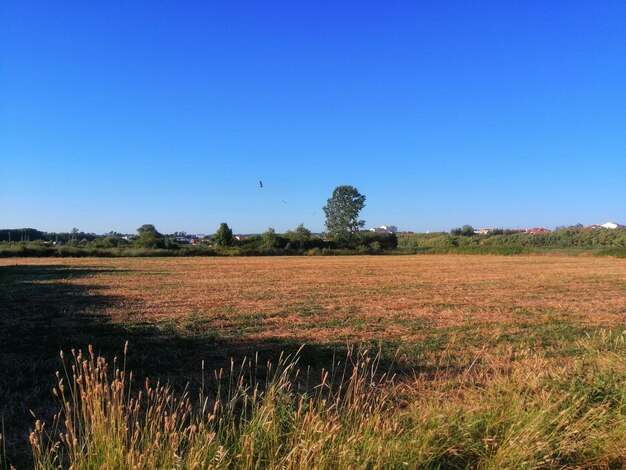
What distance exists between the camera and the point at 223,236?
67.8m

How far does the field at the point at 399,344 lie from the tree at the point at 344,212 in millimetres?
65911

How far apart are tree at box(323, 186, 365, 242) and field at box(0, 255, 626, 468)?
65.9 m

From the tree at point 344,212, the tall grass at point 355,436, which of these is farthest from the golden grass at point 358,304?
the tree at point 344,212

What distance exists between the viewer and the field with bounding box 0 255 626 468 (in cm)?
312

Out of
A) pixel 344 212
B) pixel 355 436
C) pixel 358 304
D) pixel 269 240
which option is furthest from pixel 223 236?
pixel 355 436

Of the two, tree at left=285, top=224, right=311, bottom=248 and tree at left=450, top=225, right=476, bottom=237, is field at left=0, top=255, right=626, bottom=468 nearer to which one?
tree at left=285, top=224, right=311, bottom=248

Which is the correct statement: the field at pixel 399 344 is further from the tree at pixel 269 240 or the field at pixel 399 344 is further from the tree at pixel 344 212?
the tree at pixel 344 212

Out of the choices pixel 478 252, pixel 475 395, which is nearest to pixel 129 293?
pixel 475 395

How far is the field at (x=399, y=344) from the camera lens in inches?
123

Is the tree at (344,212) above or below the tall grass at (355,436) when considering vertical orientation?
above

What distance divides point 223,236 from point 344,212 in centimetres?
2823

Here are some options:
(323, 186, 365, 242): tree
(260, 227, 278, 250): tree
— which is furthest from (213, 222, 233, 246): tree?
(323, 186, 365, 242): tree

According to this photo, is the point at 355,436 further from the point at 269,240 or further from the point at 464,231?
the point at 464,231

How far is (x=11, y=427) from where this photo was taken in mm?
4188
